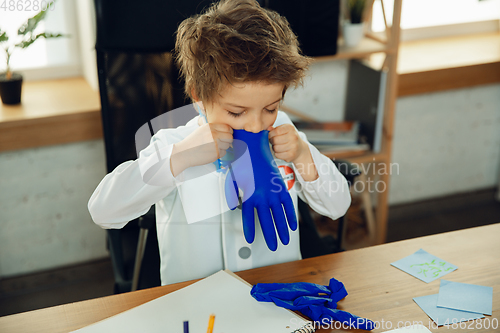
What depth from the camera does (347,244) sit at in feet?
6.83

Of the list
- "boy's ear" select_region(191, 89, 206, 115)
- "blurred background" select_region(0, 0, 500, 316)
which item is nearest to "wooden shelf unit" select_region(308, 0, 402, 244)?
"blurred background" select_region(0, 0, 500, 316)

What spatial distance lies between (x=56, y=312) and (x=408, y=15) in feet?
7.03

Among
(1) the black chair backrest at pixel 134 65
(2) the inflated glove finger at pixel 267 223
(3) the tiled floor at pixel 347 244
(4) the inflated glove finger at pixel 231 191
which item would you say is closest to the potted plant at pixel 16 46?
(1) the black chair backrest at pixel 134 65

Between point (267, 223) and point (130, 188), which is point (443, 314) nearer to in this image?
point (267, 223)

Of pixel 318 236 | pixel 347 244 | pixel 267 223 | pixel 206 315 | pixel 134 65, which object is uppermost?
pixel 134 65

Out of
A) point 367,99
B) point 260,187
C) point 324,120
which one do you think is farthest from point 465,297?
point 324,120

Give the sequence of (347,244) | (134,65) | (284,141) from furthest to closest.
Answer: (347,244) < (134,65) < (284,141)

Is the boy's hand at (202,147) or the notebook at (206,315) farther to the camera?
the boy's hand at (202,147)

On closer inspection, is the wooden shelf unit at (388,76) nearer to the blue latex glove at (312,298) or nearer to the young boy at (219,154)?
the young boy at (219,154)

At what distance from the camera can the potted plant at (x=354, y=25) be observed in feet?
5.90

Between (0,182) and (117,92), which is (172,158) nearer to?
(117,92)

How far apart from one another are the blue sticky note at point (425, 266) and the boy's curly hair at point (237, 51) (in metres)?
0.40

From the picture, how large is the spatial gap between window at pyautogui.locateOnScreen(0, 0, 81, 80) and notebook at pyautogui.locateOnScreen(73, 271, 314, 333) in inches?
47.9

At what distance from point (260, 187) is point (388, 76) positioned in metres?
1.15
